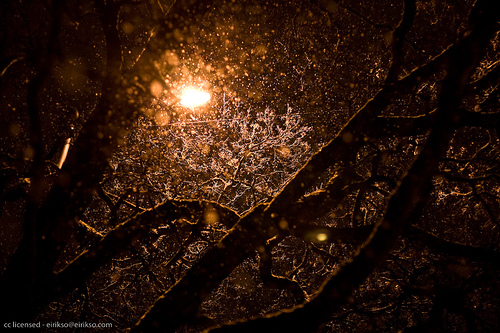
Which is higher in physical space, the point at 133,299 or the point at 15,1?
the point at 15,1

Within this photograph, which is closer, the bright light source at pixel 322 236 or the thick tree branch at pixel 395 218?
the thick tree branch at pixel 395 218

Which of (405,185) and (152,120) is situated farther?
(152,120)

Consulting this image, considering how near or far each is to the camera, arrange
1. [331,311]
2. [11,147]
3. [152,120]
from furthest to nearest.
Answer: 1. [152,120]
2. [11,147]
3. [331,311]

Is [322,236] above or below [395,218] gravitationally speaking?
above

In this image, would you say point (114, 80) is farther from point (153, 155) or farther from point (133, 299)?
point (133, 299)

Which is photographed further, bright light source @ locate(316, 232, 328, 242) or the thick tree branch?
bright light source @ locate(316, 232, 328, 242)

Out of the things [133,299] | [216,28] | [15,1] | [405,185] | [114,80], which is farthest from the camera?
[133,299]

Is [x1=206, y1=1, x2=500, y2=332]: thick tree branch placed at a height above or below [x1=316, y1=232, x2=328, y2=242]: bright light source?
below

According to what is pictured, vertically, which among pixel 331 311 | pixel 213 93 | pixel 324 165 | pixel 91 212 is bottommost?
pixel 331 311

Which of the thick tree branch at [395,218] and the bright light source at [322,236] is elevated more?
the bright light source at [322,236]

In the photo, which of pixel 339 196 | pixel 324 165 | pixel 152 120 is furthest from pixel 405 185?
pixel 152 120

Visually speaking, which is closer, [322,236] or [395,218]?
[395,218]
